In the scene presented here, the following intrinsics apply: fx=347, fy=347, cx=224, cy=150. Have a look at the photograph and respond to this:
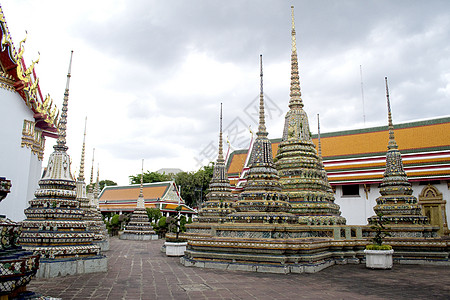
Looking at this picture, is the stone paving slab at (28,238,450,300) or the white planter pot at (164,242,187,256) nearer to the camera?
the stone paving slab at (28,238,450,300)

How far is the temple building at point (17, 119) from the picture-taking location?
11.5m

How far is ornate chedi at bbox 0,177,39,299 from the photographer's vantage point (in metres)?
→ 3.64

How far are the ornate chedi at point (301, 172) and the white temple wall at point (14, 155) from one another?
953 cm

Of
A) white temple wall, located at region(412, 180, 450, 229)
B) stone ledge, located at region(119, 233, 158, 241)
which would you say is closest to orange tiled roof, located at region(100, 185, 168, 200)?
stone ledge, located at region(119, 233, 158, 241)

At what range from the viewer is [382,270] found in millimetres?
10047

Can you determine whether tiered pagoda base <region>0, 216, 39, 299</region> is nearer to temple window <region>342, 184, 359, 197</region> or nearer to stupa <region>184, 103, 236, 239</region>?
stupa <region>184, 103, 236, 239</region>

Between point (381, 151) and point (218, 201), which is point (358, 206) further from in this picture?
point (218, 201)

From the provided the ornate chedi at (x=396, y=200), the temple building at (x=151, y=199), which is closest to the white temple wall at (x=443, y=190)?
the ornate chedi at (x=396, y=200)

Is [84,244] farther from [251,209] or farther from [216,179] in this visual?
[216,179]

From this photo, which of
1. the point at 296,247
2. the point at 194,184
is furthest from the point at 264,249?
the point at 194,184

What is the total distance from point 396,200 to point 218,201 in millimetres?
7592

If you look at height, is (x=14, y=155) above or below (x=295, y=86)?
below

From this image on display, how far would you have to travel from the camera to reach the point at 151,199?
135 feet

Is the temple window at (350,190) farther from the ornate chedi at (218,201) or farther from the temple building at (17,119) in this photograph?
the temple building at (17,119)
